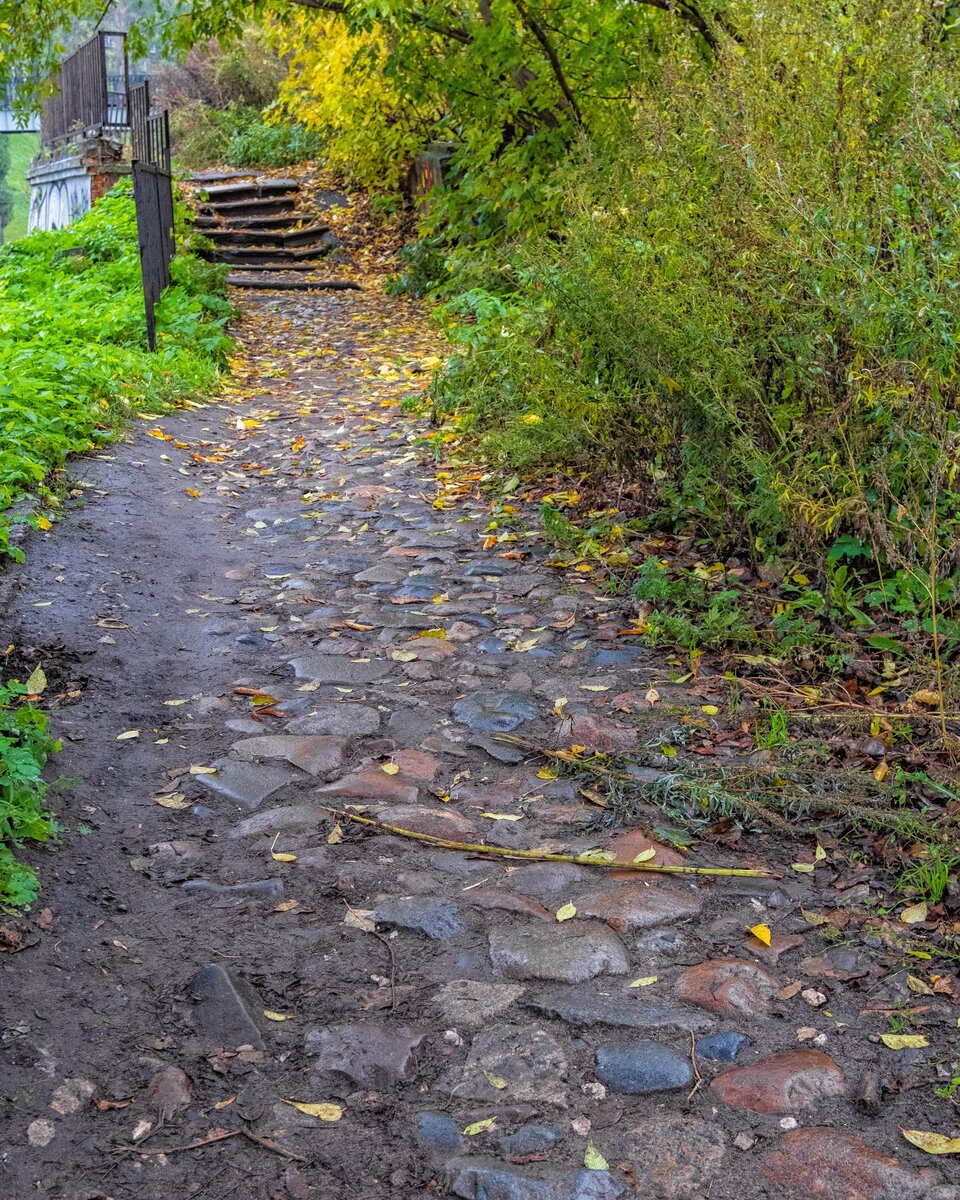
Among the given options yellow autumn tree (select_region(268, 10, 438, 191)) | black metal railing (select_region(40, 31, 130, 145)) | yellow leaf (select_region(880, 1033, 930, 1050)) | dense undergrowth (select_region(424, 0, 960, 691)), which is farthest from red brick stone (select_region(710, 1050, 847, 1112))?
black metal railing (select_region(40, 31, 130, 145))

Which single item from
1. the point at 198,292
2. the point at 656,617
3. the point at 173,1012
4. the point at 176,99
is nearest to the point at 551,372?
the point at 656,617

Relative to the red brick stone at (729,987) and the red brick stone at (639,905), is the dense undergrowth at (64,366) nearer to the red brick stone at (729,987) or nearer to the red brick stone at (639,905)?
the red brick stone at (639,905)

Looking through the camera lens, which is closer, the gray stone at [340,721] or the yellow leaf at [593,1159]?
the yellow leaf at [593,1159]

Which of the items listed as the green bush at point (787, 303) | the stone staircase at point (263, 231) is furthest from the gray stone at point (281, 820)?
the stone staircase at point (263, 231)

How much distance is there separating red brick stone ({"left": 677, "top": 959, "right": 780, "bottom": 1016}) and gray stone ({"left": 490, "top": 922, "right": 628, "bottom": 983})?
164 mm

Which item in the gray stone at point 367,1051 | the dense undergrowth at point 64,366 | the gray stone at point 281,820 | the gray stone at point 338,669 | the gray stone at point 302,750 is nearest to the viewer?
the gray stone at point 367,1051

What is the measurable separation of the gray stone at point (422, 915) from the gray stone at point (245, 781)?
0.69 metres

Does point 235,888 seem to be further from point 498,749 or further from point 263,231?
point 263,231

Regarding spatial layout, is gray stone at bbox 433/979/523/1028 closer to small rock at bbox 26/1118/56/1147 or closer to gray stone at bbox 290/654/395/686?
small rock at bbox 26/1118/56/1147

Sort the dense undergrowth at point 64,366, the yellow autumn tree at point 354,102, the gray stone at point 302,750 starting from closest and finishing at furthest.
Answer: the dense undergrowth at point 64,366 → the gray stone at point 302,750 → the yellow autumn tree at point 354,102

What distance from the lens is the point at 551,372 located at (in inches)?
238

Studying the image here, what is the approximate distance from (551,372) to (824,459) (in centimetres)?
222

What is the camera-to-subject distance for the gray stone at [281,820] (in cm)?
320

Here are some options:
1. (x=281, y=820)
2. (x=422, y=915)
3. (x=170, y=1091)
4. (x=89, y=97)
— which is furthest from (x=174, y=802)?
(x=89, y=97)
